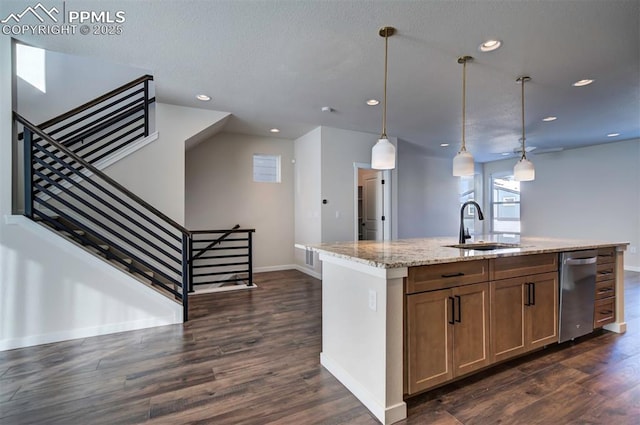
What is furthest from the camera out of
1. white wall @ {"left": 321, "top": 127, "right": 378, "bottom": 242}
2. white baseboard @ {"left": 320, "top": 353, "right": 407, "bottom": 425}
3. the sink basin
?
white wall @ {"left": 321, "top": 127, "right": 378, "bottom": 242}

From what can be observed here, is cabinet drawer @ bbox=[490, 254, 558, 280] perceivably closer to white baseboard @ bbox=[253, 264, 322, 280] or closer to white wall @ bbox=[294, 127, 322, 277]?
white wall @ bbox=[294, 127, 322, 277]

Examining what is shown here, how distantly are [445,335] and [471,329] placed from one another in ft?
0.83

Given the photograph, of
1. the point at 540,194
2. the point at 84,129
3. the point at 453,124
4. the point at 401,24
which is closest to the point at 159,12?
the point at 401,24

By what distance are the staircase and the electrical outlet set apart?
2383 millimetres

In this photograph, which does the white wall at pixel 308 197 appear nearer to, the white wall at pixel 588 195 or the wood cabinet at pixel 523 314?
the wood cabinet at pixel 523 314

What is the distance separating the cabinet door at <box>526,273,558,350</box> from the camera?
2385mm

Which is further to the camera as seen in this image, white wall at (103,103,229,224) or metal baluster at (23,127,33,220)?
white wall at (103,103,229,224)

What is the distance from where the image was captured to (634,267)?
6.04 m

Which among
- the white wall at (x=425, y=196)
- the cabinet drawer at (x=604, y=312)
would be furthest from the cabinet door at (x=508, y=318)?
the white wall at (x=425, y=196)

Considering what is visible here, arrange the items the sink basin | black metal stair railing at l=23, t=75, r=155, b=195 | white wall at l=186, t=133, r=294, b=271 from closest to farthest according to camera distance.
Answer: the sink basin < black metal stair railing at l=23, t=75, r=155, b=195 < white wall at l=186, t=133, r=294, b=271

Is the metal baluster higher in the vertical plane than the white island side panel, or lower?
higher

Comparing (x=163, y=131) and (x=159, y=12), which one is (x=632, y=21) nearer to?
(x=159, y=12)

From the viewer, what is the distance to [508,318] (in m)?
2.25

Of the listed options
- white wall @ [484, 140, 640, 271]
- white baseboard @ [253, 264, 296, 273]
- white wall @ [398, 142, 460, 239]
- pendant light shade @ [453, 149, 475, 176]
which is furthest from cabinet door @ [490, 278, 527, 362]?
white wall @ [484, 140, 640, 271]
